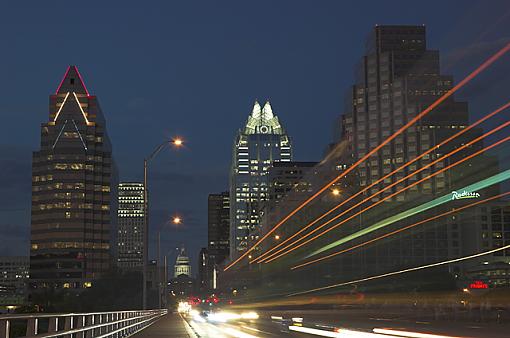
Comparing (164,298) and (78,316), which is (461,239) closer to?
(164,298)

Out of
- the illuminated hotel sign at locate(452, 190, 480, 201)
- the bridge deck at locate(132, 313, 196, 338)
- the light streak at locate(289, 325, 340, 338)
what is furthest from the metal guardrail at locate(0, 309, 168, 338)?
the illuminated hotel sign at locate(452, 190, 480, 201)

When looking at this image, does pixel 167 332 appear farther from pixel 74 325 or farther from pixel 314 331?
pixel 74 325

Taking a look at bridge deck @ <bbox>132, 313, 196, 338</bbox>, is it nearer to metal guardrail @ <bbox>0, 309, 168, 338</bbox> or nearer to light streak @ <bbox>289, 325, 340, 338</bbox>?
metal guardrail @ <bbox>0, 309, 168, 338</bbox>

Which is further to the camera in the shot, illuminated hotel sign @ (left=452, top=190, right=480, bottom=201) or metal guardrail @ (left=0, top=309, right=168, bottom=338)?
illuminated hotel sign @ (left=452, top=190, right=480, bottom=201)

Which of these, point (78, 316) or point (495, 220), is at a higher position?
point (495, 220)

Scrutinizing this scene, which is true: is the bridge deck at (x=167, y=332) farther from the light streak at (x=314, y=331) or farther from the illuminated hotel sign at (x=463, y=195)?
the illuminated hotel sign at (x=463, y=195)

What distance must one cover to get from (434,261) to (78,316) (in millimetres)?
150256

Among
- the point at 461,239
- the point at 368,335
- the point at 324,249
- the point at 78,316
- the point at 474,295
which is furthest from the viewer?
the point at 461,239

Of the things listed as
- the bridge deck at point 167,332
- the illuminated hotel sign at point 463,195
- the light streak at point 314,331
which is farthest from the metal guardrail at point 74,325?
the illuminated hotel sign at point 463,195

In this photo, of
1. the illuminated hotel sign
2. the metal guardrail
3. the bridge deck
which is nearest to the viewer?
the metal guardrail

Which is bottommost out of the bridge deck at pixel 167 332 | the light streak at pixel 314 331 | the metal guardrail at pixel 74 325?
the bridge deck at pixel 167 332

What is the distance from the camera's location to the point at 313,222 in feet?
525

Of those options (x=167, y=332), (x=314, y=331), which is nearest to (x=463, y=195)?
(x=167, y=332)

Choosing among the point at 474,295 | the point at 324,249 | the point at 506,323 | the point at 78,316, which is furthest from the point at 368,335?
the point at 324,249
